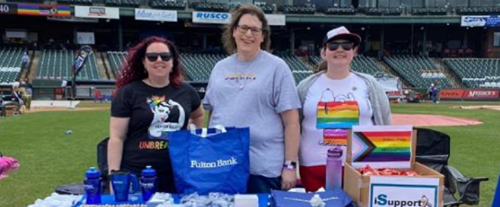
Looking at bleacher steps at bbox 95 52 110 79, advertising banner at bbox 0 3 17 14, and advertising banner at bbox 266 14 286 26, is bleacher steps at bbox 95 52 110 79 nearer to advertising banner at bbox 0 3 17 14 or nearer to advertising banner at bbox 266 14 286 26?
advertising banner at bbox 0 3 17 14

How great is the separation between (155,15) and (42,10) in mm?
8880

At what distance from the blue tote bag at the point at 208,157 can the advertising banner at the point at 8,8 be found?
127ft

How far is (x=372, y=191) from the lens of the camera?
8.96ft

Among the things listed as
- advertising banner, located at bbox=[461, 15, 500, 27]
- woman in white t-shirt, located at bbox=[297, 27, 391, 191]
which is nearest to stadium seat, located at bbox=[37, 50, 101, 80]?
woman in white t-shirt, located at bbox=[297, 27, 391, 191]

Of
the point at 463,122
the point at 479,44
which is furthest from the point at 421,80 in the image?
the point at 463,122

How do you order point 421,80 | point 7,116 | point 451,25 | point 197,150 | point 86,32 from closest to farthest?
point 197,150, point 7,116, point 421,80, point 86,32, point 451,25

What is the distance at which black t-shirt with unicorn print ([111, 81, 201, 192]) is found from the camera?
131 inches

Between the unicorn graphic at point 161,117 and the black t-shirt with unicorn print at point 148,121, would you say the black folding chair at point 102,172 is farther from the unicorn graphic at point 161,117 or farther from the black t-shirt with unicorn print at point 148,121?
the unicorn graphic at point 161,117

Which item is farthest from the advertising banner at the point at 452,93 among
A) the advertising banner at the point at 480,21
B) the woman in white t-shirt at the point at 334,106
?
the woman in white t-shirt at the point at 334,106

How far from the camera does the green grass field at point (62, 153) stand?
21.6 ft

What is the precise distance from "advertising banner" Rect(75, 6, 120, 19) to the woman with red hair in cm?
3778

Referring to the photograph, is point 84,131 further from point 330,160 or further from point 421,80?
point 421,80

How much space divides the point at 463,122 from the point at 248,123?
16.2 metres

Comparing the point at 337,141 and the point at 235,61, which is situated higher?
the point at 235,61
